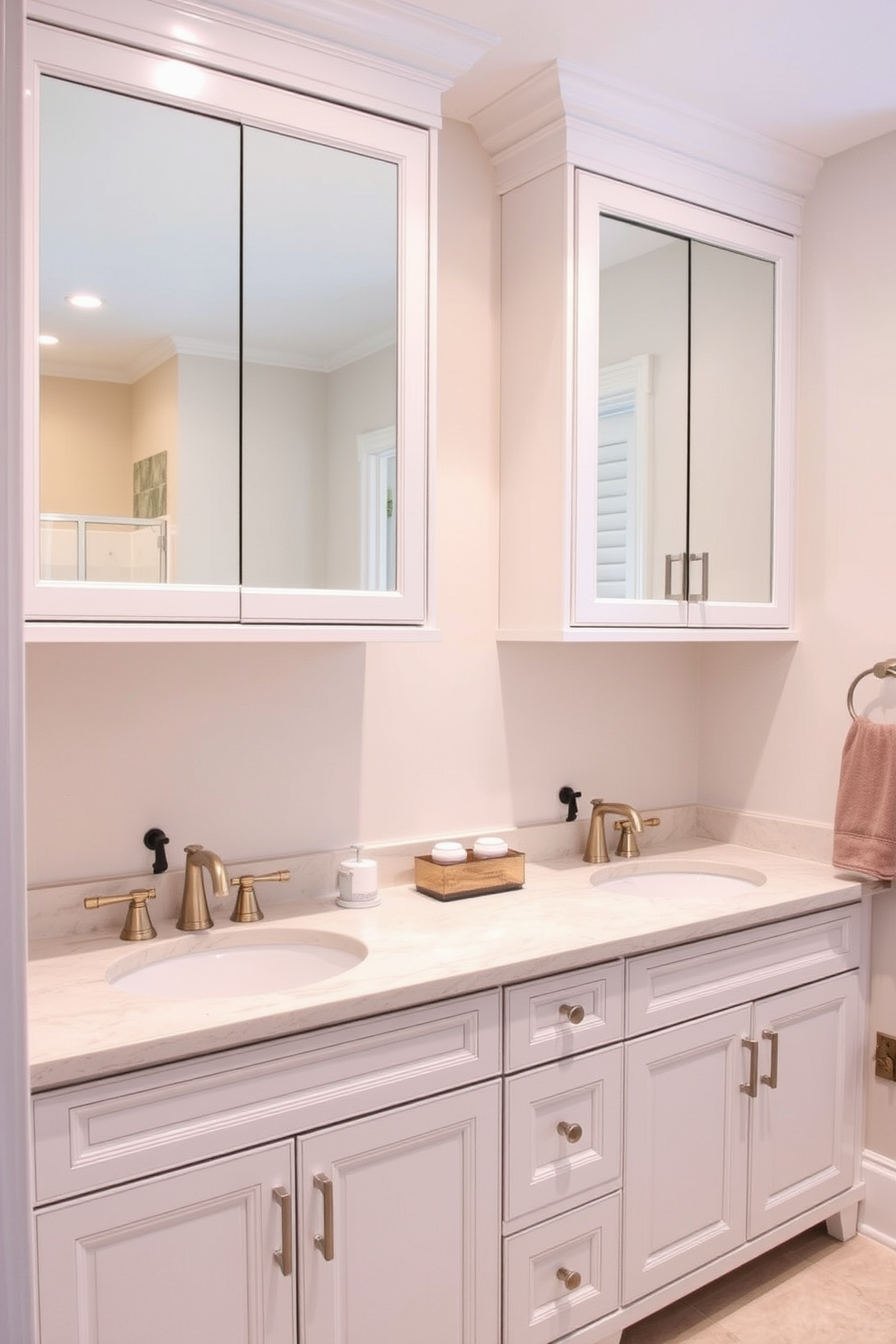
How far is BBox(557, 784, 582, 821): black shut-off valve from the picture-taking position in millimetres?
2482

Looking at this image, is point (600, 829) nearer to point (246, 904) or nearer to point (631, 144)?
point (246, 904)

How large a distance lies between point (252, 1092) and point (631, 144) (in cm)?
196

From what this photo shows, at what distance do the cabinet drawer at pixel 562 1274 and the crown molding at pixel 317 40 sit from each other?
197 centimetres

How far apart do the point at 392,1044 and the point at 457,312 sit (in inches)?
59.8

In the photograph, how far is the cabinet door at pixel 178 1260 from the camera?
1.30 m

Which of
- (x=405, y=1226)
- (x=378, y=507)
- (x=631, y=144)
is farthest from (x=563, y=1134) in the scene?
(x=631, y=144)

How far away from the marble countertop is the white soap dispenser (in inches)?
1.1

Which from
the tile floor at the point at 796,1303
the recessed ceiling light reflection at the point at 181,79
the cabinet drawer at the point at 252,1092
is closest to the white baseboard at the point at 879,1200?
the tile floor at the point at 796,1303

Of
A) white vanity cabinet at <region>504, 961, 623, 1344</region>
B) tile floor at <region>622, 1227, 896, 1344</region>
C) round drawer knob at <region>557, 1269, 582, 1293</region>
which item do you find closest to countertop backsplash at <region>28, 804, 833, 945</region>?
white vanity cabinet at <region>504, 961, 623, 1344</region>

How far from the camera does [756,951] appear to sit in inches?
83.3

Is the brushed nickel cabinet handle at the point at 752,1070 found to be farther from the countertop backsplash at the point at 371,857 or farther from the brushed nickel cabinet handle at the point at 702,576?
the brushed nickel cabinet handle at the point at 702,576

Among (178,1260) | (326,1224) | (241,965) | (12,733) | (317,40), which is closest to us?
(12,733)

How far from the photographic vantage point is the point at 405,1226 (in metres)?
1.59

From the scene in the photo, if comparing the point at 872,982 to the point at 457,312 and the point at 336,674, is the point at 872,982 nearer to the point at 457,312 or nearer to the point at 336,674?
the point at 336,674
